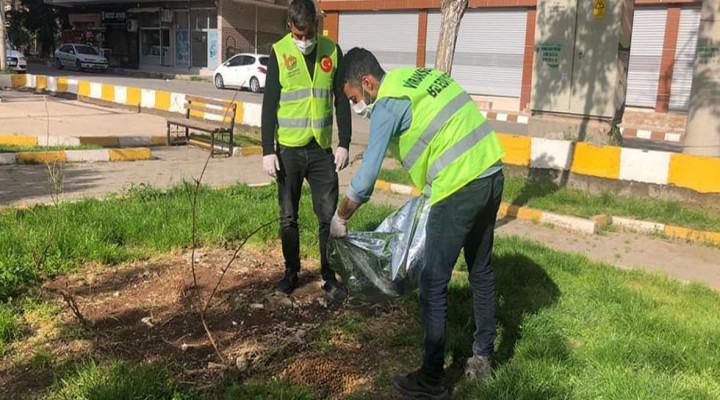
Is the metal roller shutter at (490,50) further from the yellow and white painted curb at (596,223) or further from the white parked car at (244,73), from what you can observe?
the yellow and white painted curb at (596,223)

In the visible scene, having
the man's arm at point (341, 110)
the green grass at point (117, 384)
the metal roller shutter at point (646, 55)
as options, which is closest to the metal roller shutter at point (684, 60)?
the metal roller shutter at point (646, 55)

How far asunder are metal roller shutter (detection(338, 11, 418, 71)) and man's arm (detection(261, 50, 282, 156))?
26.5 metres

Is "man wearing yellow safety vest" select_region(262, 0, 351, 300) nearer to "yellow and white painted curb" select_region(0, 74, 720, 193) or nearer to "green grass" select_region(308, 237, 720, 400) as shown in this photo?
"green grass" select_region(308, 237, 720, 400)

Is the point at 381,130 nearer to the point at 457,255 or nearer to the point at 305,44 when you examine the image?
the point at 457,255

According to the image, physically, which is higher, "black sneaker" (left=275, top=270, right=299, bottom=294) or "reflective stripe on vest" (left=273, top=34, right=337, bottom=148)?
"reflective stripe on vest" (left=273, top=34, right=337, bottom=148)

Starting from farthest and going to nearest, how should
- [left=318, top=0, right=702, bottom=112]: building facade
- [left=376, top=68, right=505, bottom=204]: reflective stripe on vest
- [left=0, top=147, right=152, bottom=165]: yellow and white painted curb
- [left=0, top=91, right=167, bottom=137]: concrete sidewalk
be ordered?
1. [left=318, top=0, right=702, bottom=112]: building facade
2. [left=0, top=91, right=167, bottom=137]: concrete sidewalk
3. [left=0, top=147, right=152, bottom=165]: yellow and white painted curb
4. [left=376, top=68, right=505, bottom=204]: reflective stripe on vest

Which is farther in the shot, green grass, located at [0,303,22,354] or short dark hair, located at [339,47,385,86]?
green grass, located at [0,303,22,354]

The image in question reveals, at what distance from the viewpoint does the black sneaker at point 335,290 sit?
4441 millimetres

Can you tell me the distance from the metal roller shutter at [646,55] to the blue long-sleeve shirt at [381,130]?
23.4 metres

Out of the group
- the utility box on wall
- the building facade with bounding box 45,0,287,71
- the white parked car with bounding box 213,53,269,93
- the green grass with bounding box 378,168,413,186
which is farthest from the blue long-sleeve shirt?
the building facade with bounding box 45,0,287,71

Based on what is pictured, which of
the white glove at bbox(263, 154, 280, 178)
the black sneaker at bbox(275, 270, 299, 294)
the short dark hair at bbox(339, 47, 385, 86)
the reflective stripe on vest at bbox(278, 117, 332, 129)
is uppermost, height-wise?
the short dark hair at bbox(339, 47, 385, 86)

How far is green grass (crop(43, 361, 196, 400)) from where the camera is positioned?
9.66ft

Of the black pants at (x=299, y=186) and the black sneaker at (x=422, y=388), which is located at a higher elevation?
the black pants at (x=299, y=186)

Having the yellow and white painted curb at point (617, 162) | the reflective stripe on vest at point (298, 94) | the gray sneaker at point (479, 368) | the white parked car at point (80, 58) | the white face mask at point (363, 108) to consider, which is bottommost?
the gray sneaker at point (479, 368)
